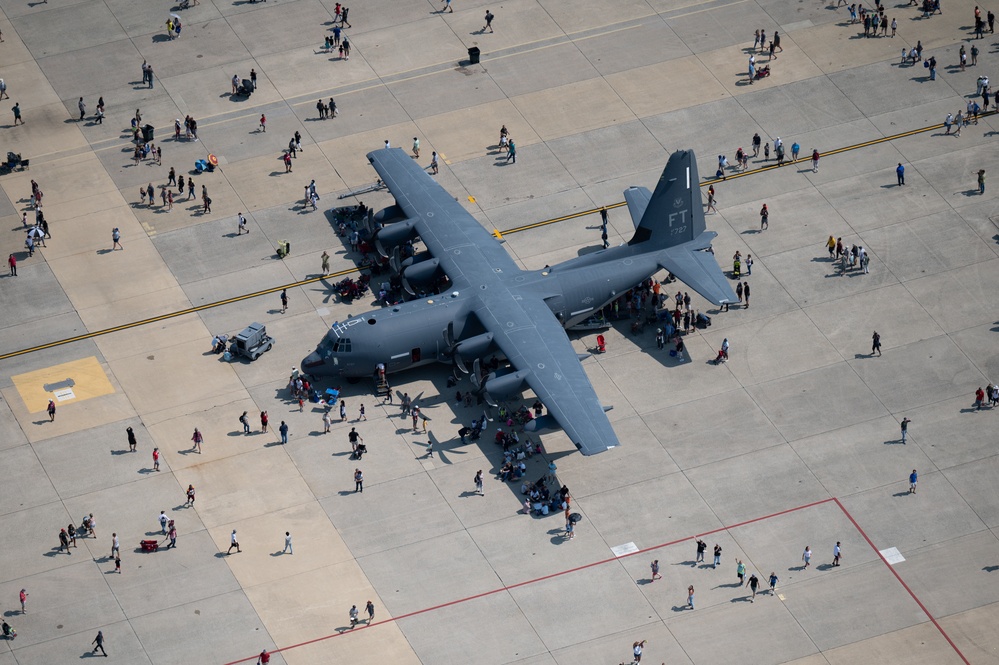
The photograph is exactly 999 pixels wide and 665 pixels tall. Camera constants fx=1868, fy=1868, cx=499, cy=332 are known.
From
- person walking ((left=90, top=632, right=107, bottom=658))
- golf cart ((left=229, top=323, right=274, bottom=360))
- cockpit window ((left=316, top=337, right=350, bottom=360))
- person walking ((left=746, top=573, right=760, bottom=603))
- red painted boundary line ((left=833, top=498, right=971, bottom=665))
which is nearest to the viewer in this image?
person walking ((left=90, top=632, right=107, bottom=658))

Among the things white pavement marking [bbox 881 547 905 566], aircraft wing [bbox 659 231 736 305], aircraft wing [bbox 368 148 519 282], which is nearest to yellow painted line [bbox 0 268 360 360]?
aircraft wing [bbox 368 148 519 282]

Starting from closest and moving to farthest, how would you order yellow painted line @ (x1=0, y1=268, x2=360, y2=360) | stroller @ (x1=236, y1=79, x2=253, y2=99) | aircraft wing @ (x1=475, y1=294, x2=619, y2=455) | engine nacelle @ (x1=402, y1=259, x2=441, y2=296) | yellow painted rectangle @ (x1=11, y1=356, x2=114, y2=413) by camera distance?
aircraft wing @ (x1=475, y1=294, x2=619, y2=455)
yellow painted rectangle @ (x1=11, y1=356, x2=114, y2=413)
yellow painted line @ (x1=0, y1=268, x2=360, y2=360)
engine nacelle @ (x1=402, y1=259, x2=441, y2=296)
stroller @ (x1=236, y1=79, x2=253, y2=99)

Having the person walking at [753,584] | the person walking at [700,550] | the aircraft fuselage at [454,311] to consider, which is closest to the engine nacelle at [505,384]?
the aircraft fuselage at [454,311]

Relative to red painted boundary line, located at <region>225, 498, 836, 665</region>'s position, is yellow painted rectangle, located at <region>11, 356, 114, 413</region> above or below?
above

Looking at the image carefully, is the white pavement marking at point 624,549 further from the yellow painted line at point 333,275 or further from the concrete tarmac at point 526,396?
the yellow painted line at point 333,275

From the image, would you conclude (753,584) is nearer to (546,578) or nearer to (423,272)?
(546,578)

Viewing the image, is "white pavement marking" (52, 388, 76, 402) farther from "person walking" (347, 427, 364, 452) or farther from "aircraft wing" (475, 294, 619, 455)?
"aircraft wing" (475, 294, 619, 455)

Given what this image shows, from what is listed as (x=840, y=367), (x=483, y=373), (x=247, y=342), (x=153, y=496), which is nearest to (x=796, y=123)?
(x=840, y=367)

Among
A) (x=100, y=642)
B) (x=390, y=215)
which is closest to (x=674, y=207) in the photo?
(x=390, y=215)
